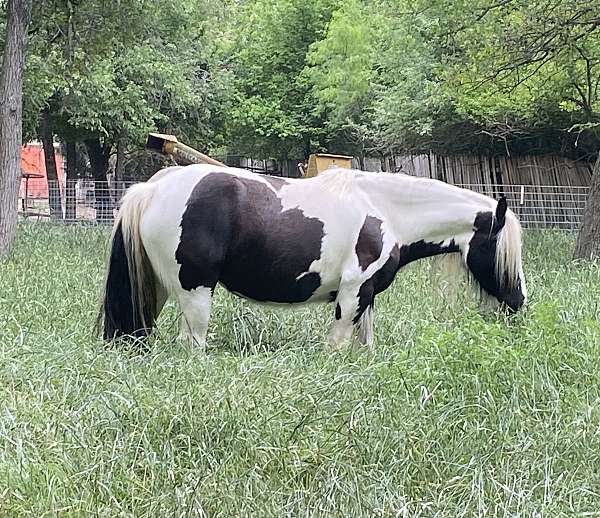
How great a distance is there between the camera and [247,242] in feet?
17.0

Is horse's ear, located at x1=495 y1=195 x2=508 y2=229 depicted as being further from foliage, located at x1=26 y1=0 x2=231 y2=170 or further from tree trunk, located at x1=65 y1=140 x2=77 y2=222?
tree trunk, located at x1=65 y1=140 x2=77 y2=222

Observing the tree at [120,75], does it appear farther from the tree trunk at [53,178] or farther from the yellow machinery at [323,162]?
the yellow machinery at [323,162]

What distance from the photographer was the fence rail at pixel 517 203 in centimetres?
1573

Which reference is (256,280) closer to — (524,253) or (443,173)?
(524,253)

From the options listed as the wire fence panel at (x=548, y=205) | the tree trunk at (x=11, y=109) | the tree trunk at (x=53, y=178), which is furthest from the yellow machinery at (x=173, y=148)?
the tree trunk at (x=53, y=178)

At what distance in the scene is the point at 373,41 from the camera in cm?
2005

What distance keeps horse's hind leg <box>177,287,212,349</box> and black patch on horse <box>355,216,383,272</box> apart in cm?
98

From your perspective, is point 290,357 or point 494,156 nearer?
point 290,357

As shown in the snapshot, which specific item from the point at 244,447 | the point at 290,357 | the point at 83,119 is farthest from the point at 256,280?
the point at 83,119

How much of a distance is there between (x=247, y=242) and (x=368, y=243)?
776 mm

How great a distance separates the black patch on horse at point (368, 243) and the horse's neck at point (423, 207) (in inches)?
6.6

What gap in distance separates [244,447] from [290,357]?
139cm

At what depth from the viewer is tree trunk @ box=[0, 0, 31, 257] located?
32.4 feet

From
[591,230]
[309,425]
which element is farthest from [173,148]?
[309,425]
